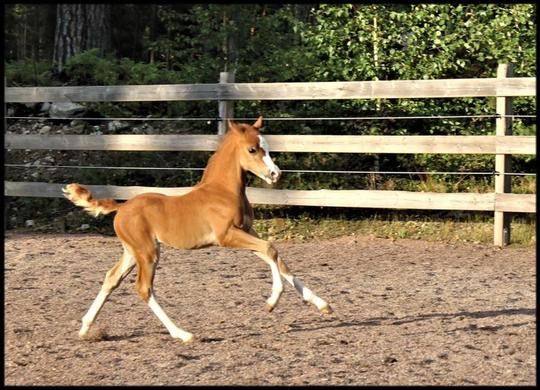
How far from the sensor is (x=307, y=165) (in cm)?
1288

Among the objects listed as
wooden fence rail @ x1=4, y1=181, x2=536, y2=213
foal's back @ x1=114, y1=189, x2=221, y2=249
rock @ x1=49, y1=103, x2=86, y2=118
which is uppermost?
rock @ x1=49, y1=103, x2=86, y2=118

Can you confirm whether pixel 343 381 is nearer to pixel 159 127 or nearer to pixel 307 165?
pixel 307 165

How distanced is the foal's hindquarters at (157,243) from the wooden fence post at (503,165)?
15.2ft

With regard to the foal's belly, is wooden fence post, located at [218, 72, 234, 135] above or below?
above

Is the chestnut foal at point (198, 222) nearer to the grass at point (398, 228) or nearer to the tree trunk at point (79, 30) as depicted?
the grass at point (398, 228)

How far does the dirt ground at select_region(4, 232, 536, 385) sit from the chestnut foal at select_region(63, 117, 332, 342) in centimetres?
33

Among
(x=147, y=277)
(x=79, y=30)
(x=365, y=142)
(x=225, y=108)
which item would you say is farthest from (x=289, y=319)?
(x=79, y=30)

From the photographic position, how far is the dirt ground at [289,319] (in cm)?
568

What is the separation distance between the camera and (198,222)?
265 inches

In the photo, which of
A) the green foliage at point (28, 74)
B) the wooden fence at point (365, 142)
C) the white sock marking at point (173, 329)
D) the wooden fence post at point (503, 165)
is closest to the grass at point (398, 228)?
the wooden fence post at point (503, 165)

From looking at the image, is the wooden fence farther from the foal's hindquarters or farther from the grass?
the foal's hindquarters

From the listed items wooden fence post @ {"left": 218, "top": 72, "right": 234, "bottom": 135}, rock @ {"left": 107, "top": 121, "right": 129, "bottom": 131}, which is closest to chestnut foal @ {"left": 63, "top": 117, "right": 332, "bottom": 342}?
wooden fence post @ {"left": 218, "top": 72, "right": 234, "bottom": 135}

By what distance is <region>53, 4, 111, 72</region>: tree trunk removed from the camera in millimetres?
17109

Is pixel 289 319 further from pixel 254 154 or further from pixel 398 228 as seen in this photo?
pixel 398 228
